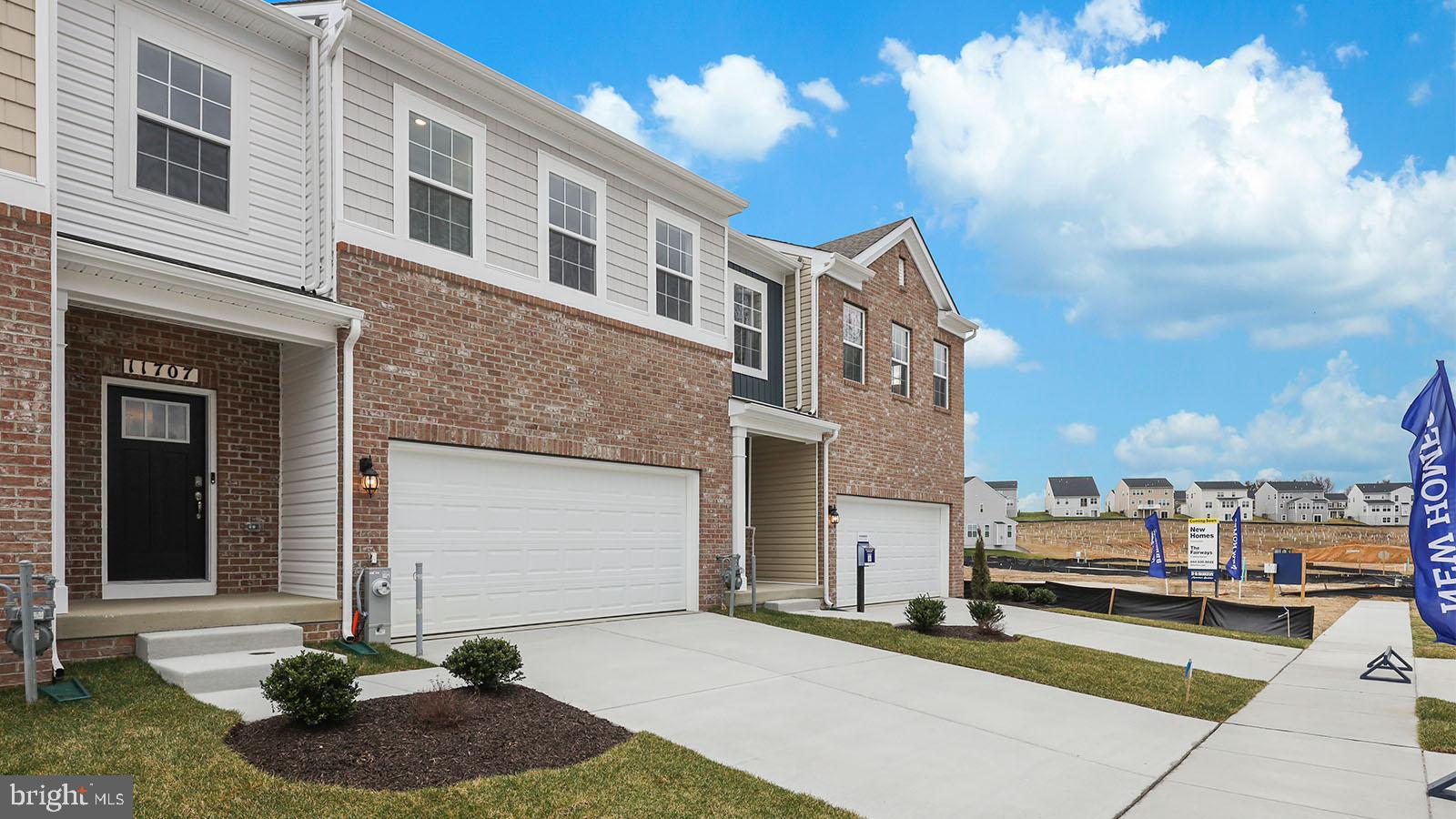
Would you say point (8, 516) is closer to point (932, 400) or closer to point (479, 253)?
point (479, 253)

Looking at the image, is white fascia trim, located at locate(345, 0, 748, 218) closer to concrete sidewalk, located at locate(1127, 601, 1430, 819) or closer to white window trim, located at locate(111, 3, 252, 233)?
white window trim, located at locate(111, 3, 252, 233)

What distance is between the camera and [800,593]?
15.3 meters

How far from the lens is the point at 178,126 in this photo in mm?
8602

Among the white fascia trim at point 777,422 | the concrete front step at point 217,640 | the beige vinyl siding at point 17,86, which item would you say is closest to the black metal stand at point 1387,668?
the white fascia trim at point 777,422

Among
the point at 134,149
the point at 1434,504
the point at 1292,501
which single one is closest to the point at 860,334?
the point at 1434,504

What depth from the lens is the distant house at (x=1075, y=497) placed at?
340 ft

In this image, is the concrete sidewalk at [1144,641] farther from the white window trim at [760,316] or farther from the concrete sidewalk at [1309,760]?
the white window trim at [760,316]

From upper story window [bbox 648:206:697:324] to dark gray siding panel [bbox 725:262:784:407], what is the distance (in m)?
2.23

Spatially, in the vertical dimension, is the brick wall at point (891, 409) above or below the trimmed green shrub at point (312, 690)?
above

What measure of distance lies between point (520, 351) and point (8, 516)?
534cm

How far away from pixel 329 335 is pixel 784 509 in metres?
9.64

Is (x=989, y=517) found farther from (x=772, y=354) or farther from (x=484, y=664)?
(x=484, y=664)

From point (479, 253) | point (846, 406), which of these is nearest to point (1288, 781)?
point (479, 253)

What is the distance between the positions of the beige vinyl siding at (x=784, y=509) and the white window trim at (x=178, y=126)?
33.4 feet
